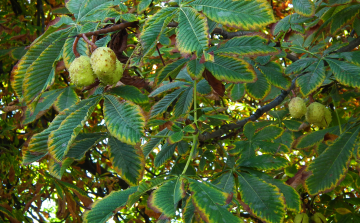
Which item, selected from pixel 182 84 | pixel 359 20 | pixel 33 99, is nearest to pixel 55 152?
pixel 33 99

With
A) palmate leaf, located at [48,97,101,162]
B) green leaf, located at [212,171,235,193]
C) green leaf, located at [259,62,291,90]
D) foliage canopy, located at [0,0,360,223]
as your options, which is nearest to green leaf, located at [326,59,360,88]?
foliage canopy, located at [0,0,360,223]

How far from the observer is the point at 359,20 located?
4.56 ft

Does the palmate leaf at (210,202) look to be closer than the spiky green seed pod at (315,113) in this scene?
Yes

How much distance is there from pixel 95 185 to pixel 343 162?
200 centimetres

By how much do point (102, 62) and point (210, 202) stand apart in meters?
0.39

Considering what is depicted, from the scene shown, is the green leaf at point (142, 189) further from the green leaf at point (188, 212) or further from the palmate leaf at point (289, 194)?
the palmate leaf at point (289, 194)

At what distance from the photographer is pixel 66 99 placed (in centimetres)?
107

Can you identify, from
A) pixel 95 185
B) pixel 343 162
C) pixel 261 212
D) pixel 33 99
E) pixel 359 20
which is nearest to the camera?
pixel 33 99

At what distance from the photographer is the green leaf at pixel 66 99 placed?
1.04 meters

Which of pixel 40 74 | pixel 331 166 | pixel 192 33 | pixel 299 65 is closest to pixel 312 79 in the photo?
pixel 299 65

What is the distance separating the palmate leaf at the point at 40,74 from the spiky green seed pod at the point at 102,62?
4.3 inches

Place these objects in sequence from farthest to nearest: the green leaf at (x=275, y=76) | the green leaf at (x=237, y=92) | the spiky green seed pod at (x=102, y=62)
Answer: the green leaf at (x=237, y=92), the green leaf at (x=275, y=76), the spiky green seed pod at (x=102, y=62)

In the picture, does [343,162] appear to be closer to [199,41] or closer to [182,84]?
[182,84]

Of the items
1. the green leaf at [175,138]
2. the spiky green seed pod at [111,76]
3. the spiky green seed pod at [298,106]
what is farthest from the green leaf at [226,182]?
the spiky green seed pod at [298,106]
